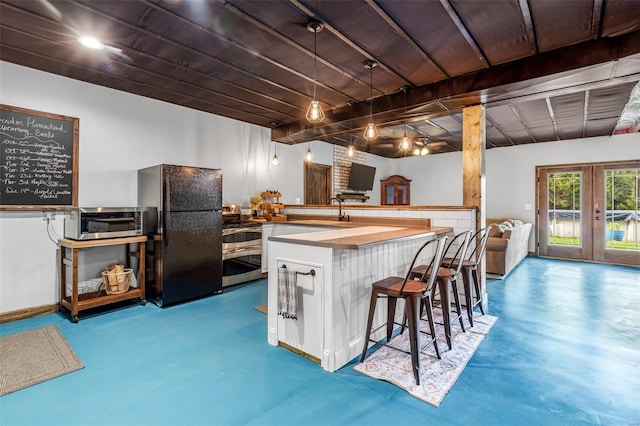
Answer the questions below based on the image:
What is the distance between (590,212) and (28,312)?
30.8 ft

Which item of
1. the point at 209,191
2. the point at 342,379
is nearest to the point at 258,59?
the point at 209,191

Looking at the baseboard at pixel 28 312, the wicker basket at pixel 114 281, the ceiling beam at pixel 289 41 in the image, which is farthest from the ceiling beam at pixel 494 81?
the baseboard at pixel 28 312

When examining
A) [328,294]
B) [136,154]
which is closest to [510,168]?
[328,294]

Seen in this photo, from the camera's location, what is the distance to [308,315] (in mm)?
2395

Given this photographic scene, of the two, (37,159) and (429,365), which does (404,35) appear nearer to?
(429,365)

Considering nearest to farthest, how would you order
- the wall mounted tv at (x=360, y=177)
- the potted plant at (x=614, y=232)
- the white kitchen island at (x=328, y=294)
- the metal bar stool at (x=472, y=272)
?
1. the white kitchen island at (x=328, y=294)
2. the metal bar stool at (x=472, y=272)
3. the potted plant at (x=614, y=232)
4. the wall mounted tv at (x=360, y=177)

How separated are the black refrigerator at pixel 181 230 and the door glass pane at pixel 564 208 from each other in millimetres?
7088

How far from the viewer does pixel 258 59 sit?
10.2 ft

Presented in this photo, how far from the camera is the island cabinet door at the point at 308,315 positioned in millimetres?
2318

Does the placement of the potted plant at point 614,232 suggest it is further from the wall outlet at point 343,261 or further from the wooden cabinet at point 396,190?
the wall outlet at point 343,261

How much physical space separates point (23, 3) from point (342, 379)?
3593 mm

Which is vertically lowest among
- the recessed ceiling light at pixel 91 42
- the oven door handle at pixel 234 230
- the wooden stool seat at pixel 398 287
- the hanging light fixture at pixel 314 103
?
the wooden stool seat at pixel 398 287

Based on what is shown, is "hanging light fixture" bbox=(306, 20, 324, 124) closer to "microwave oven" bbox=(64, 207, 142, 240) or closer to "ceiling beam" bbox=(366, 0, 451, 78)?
"ceiling beam" bbox=(366, 0, 451, 78)

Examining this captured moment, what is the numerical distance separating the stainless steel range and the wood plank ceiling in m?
1.78
